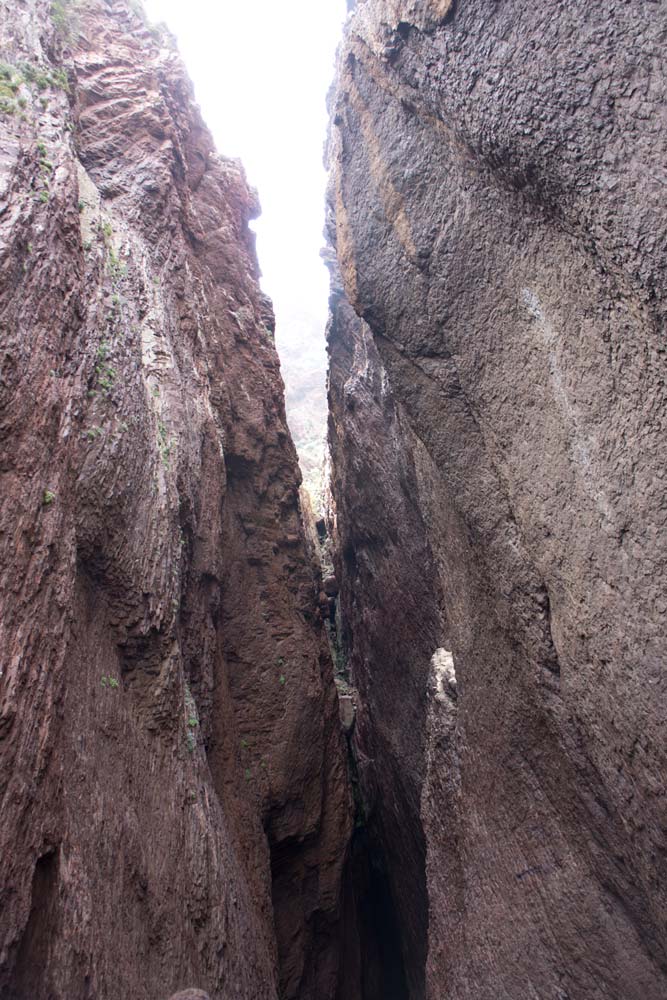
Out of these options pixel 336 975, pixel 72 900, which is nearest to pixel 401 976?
pixel 336 975

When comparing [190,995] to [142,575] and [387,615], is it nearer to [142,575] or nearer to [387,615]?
[142,575]

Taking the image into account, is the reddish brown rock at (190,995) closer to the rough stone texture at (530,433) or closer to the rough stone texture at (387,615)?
the rough stone texture at (530,433)

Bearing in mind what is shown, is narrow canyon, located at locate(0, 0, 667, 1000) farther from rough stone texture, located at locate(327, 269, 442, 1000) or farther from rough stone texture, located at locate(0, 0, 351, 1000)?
rough stone texture, located at locate(327, 269, 442, 1000)

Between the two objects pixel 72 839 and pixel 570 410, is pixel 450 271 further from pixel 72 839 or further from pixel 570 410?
pixel 72 839

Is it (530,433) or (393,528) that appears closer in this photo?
(530,433)

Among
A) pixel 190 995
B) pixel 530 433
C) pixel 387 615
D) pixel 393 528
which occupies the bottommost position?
pixel 190 995

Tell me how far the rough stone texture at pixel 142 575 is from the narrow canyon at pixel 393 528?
0.05 m

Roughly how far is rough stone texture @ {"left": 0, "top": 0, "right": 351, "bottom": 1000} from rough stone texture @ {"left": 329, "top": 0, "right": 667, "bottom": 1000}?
2.62 meters

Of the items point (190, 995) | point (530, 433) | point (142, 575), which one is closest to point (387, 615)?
point (142, 575)

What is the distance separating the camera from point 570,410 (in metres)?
6.10

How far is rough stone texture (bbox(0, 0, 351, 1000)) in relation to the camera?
17.0 feet

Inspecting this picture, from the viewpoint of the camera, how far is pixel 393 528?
1284cm

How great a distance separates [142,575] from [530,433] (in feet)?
14.2

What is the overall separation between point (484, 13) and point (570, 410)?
3.76 metres
